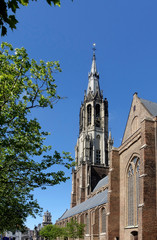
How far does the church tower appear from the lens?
2362 inches

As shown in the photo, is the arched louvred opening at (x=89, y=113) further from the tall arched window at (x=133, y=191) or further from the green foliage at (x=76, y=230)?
the tall arched window at (x=133, y=191)

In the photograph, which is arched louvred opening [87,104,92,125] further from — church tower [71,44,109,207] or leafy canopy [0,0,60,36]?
leafy canopy [0,0,60,36]

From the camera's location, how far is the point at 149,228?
1927 cm

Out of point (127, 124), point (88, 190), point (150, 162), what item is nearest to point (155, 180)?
point (150, 162)

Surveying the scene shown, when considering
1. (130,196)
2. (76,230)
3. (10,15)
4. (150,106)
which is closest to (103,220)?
(130,196)

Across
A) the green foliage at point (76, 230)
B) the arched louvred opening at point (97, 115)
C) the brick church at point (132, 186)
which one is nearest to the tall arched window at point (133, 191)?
the brick church at point (132, 186)

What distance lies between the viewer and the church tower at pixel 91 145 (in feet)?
197

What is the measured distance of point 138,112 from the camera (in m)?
28.0

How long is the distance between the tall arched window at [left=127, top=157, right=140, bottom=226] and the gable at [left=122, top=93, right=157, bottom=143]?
4.62m

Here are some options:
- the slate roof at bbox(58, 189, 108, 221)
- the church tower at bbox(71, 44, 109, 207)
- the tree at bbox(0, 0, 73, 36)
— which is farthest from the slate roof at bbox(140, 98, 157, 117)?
the church tower at bbox(71, 44, 109, 207)

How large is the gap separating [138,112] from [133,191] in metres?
8.42

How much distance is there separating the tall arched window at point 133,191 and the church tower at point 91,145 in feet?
112

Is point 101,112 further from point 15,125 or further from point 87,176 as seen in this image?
point 15,125

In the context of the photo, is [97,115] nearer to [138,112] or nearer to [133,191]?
[138,112]
